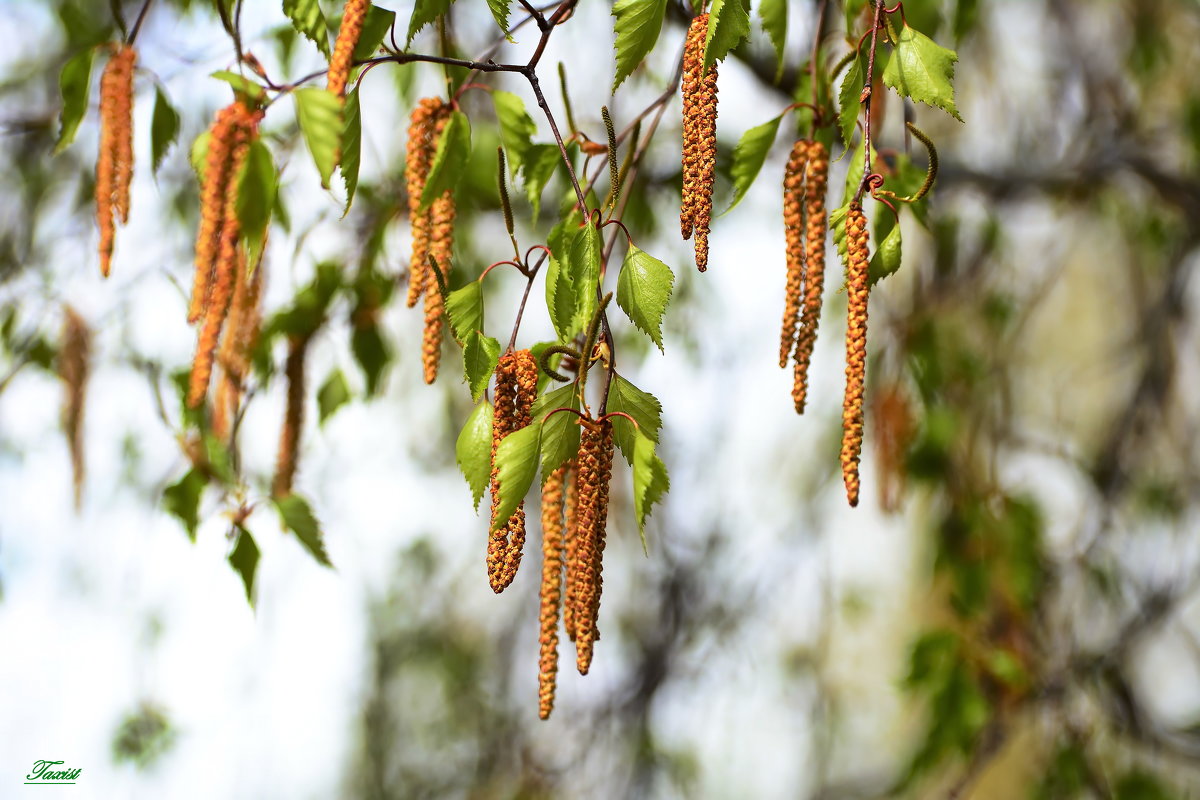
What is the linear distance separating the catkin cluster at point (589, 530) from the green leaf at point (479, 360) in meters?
0.08

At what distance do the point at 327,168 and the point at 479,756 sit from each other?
9.59ft

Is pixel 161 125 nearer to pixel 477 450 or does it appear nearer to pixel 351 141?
pixel 351 141

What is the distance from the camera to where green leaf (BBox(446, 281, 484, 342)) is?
2.69ft

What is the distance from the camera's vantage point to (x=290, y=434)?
1464 mm

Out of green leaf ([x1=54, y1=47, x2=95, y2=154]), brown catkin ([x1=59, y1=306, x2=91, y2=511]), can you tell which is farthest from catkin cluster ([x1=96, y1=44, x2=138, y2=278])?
brown catkin ([x1=59, y1=306, x2=91, y2=511])

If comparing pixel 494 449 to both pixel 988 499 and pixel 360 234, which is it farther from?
pixel 988 499

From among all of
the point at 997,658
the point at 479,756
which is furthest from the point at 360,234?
the point at 479,756

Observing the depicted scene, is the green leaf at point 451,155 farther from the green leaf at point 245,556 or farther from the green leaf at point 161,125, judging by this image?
the green leaf at point 245,556

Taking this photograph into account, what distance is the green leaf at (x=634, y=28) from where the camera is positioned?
802 mm

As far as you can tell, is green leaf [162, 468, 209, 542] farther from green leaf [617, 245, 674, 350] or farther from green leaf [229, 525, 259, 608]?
green leaf [617, 245, 674, 350]

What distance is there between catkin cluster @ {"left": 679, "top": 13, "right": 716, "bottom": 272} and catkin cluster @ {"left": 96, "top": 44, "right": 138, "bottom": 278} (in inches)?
19.6

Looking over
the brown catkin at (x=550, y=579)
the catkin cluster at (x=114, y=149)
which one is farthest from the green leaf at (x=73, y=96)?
the brown catkin at (x=550, y=579)

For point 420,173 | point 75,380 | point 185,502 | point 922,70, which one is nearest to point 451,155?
point 420,173

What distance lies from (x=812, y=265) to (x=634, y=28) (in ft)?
0.74
